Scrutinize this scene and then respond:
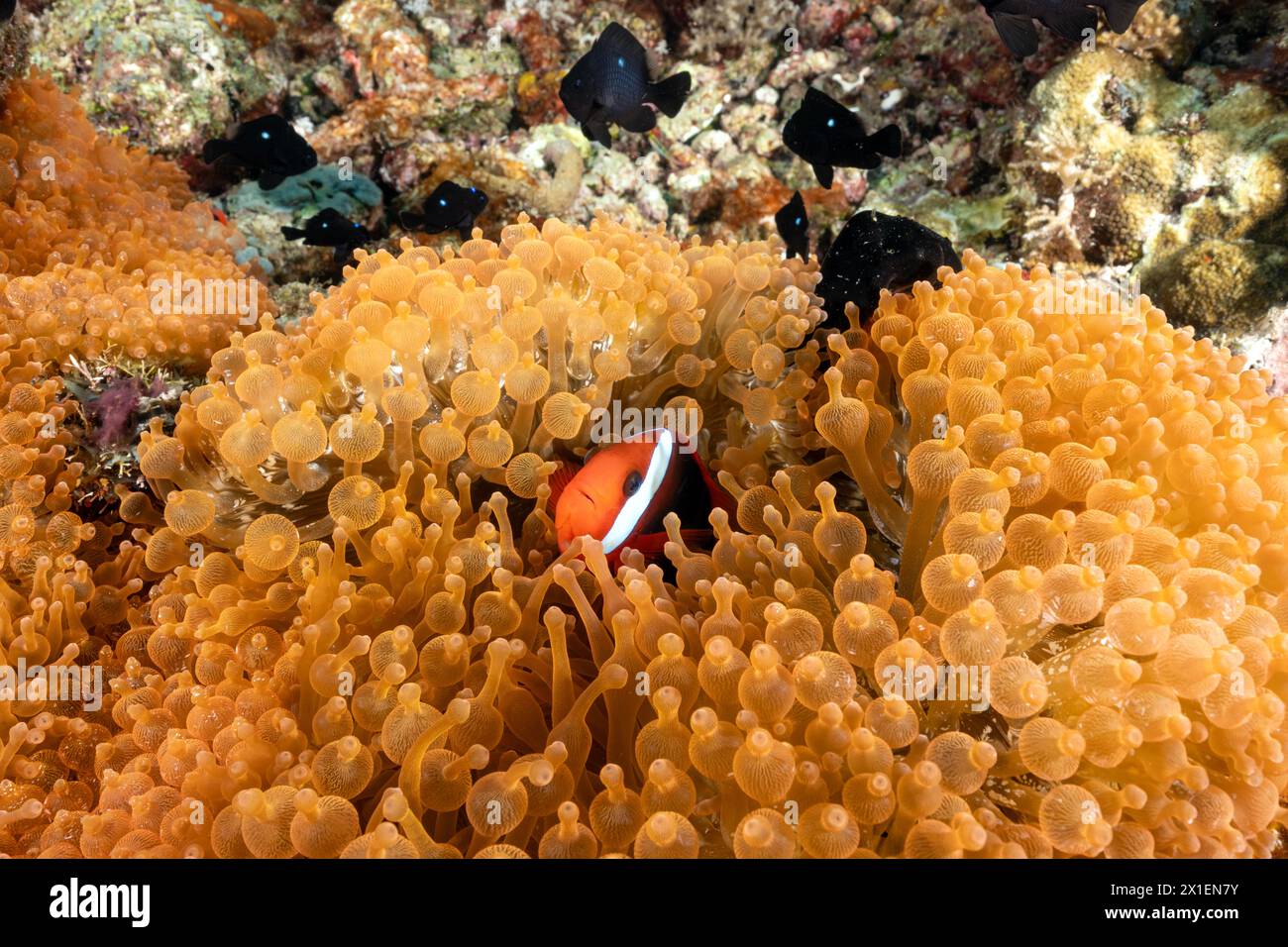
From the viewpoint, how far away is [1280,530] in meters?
1.35

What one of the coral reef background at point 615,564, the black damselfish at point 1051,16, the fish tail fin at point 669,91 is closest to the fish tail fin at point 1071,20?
the black damselfish at point 1051,16

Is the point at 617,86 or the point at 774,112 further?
the point at 774,112

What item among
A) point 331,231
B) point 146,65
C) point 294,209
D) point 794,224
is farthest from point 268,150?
point 794,224

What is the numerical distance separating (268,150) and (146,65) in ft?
3.42

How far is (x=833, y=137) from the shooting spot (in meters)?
3.33

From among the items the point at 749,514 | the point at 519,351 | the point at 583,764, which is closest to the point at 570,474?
the point at 519,351

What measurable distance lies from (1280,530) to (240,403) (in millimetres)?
2095

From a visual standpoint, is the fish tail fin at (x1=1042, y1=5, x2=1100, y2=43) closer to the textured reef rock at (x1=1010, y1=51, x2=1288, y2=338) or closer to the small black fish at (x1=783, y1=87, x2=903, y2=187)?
the textured reef rock at (x1=1010, y1=51, x2=1288, y2=338)

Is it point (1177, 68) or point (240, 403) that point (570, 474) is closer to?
point (240, 403)

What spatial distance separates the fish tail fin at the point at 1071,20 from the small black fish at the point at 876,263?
6.09 ft

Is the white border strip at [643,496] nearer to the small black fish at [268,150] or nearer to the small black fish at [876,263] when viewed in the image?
the small black fish at [876,263]

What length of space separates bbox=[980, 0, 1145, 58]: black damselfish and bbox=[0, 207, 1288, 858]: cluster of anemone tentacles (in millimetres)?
1832

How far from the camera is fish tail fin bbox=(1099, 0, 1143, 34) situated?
2908 mm

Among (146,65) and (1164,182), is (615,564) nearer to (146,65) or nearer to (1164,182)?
(1164,182)
